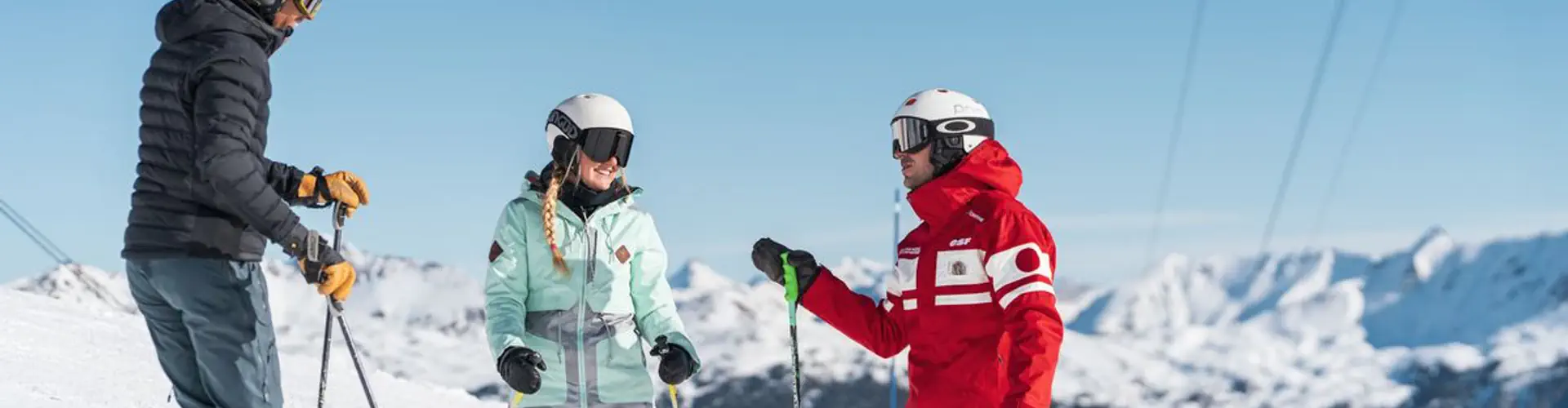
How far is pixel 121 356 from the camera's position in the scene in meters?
13.9

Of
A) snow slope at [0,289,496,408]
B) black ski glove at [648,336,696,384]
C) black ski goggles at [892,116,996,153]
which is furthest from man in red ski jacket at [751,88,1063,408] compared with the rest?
snow slope at [0,289,496,408]

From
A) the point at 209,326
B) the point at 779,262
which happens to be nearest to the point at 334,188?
the point at 209,326

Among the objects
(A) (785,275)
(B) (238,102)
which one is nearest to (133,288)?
(B) (238,102)

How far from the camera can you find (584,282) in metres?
6.05

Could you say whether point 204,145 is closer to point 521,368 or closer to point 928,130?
point 521,368

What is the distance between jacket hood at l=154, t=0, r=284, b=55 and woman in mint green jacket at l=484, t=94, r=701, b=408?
52.6 inches

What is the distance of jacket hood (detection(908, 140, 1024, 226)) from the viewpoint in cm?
548

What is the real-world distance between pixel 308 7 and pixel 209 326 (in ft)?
4.50

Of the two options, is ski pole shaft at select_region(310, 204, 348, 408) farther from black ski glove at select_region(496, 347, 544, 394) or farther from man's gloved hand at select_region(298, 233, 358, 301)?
black ski glove at select_region(496, 347, 544, 394)

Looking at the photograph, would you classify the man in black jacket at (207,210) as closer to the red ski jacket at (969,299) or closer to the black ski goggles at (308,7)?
the black ski goggles at (308,7)

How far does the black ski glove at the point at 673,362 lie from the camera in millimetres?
5859

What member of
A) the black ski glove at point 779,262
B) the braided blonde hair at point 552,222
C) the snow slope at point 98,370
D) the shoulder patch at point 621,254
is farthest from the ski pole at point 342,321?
the snow slope at point 98,370

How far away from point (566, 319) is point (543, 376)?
10.7 inches

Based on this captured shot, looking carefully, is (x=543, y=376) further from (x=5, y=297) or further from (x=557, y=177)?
(x=5, y=297)
